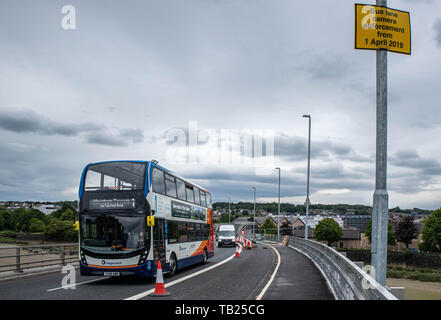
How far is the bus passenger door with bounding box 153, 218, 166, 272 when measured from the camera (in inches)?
568

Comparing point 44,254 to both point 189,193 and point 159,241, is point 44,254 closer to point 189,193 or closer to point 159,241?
point 159,241

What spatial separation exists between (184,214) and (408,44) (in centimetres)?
1260

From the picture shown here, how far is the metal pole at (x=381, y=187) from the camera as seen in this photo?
24.0 ft

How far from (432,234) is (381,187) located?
76.9m

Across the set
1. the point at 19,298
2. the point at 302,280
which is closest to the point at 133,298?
the point at 19,298

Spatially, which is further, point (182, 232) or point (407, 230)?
point (407, 230)

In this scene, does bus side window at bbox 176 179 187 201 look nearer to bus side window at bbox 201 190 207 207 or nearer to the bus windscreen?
the bus windscreen

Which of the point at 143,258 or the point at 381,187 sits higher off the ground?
the point at 381,187

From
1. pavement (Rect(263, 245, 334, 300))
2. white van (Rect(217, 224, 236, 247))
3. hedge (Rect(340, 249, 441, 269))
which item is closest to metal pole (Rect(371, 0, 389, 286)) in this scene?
pavement (Rect(263, 245, 334, 300))

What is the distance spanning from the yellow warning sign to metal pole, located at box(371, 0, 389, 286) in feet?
0.80

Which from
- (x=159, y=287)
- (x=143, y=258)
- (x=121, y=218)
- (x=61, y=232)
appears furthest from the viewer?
(x=61, y=232)

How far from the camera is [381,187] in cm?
770

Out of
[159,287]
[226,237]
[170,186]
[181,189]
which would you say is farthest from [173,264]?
[226,237]
